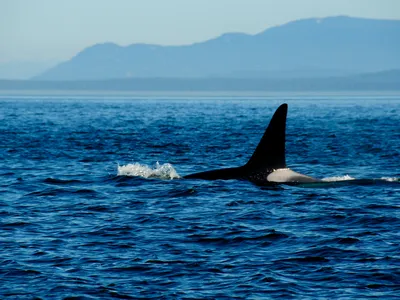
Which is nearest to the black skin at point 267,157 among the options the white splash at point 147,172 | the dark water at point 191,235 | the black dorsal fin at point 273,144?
the black dorsal fin at point 273,144

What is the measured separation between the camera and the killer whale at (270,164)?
817 inches

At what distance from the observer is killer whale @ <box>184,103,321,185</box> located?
817 inches

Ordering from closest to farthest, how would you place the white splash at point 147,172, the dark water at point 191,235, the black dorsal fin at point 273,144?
the dark water at point 191,235 → the black dorsal fin at point 273,144 → the white splash at point 147,172

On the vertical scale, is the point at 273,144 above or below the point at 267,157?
above

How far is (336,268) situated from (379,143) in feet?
95.3

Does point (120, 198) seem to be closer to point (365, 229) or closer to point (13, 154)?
point (365, 229)

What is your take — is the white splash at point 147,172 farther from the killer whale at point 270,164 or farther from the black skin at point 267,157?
the black skin at point 267,157

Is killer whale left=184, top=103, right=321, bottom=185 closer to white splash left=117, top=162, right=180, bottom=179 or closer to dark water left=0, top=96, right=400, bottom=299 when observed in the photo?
dark water left=0, top=96, right=400, bottom=299

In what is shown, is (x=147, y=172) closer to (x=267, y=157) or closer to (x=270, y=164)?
(x=270, y=164)

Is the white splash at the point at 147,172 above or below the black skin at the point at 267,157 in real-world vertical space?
below

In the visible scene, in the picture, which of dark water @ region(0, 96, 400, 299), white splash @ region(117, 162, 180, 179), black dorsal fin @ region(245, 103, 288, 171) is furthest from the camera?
white splash @ region(117, 162, 180, 179)

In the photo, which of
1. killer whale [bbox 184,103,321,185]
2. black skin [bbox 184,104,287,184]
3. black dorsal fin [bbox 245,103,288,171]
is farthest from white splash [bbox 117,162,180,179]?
black dorsal fin [bbox 245,103,288,171]

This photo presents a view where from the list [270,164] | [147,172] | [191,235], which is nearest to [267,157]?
[270,164]

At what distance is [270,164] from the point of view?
21266 millimetres
